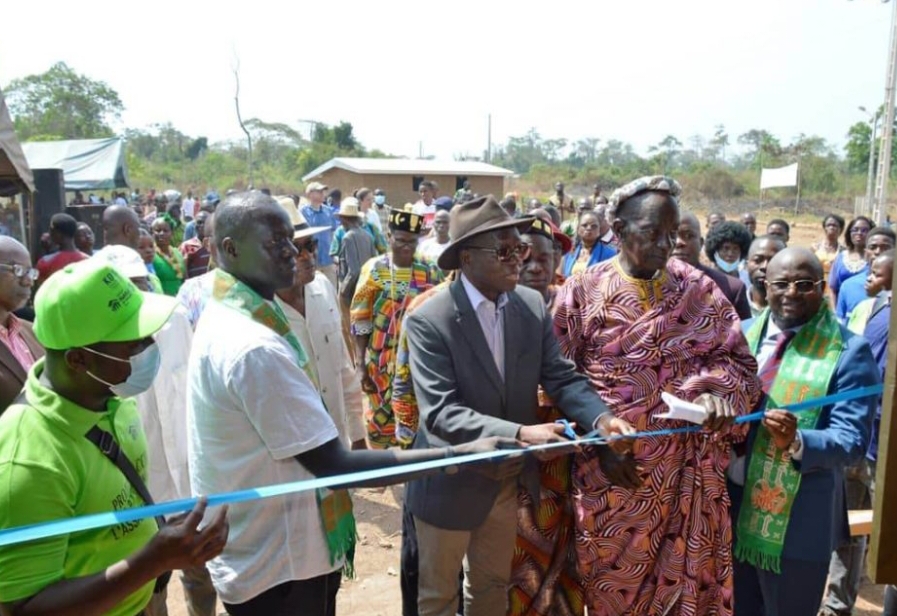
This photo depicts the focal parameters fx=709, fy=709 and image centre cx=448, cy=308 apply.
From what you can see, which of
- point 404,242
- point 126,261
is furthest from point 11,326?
point 404,242

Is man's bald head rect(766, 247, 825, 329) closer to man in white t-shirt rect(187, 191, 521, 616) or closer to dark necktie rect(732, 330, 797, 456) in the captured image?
dark necktie rect(732, 330, 797, 456)

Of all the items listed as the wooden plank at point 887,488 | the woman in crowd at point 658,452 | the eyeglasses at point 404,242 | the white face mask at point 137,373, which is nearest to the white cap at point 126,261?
the eyeglasses at point 404,242

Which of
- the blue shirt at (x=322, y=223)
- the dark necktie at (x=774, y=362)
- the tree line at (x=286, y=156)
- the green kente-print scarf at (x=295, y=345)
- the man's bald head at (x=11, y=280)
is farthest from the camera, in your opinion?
the tree line at (x=286, y=156)

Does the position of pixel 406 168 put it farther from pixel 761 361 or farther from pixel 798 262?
pixel 798 262

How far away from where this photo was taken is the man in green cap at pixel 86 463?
164 cm

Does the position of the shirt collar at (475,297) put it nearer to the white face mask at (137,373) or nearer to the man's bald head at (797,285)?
the man's bald head at (797,285)

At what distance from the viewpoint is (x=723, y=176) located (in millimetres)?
49375

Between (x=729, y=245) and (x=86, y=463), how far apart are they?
525 centimetres

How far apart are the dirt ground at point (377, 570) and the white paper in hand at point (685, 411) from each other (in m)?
2.34

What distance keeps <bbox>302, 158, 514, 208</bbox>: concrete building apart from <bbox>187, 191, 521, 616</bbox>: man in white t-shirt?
23372 millimetres

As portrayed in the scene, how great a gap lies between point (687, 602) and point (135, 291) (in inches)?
96.2

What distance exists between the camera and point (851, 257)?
24.9ft

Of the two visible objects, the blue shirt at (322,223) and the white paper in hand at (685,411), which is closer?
the white paper in hand at (685,411)

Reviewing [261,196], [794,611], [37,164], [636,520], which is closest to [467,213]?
[261,196]
